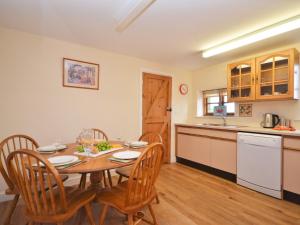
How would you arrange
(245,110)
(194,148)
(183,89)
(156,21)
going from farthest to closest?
(183,89)
(194,148)
(245,110)
(156,21)

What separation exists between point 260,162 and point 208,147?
89 cm

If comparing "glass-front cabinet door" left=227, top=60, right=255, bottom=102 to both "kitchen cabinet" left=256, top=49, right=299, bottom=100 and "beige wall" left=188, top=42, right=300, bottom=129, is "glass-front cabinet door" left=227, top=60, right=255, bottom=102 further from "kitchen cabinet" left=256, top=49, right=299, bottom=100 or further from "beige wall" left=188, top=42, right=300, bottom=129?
"beige wall" left=188, top=42, right=300, bottom=129

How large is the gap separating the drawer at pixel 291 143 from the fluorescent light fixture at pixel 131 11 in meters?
2.26

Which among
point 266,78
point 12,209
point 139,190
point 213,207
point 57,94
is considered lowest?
point 213,207

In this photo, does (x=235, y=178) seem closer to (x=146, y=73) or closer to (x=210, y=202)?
(x=210, y=202)

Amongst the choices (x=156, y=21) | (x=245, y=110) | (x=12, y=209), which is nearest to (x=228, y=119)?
(x=245, y=110)

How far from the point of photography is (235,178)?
2.73 m

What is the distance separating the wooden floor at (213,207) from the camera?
1.75 meters

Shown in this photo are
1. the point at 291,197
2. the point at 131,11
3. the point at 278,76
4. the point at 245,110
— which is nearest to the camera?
the point at 131,11

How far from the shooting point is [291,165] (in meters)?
2.06

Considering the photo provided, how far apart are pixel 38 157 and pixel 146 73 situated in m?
2.70

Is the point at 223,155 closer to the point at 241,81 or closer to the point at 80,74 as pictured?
the point at 241,81

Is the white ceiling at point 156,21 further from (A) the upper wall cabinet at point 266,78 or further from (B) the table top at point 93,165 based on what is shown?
(B) the table top at point 93,165

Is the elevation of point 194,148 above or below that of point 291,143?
below
